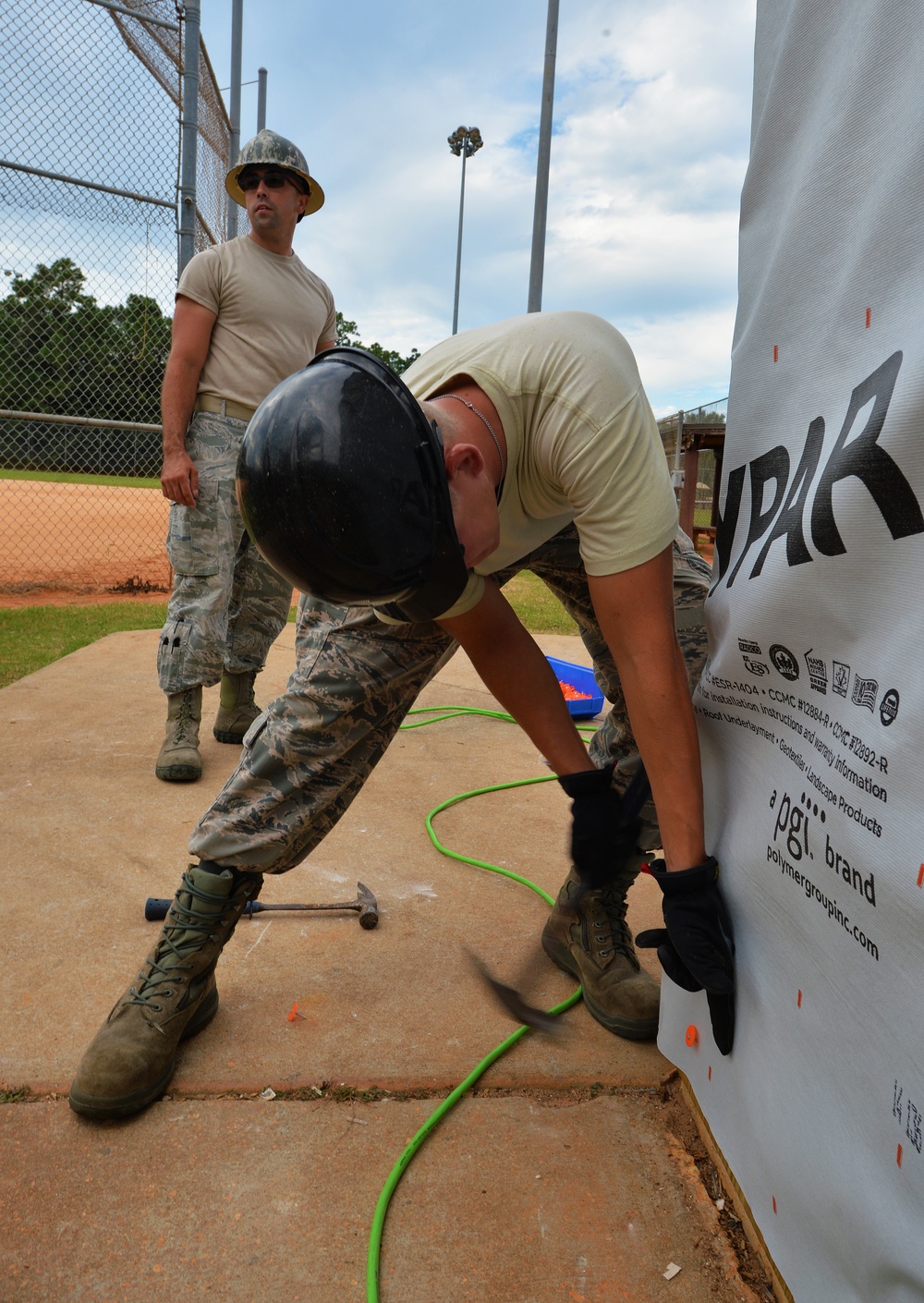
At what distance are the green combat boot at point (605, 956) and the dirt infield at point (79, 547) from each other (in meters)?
5.84

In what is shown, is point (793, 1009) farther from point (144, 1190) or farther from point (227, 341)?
point (227, 341)

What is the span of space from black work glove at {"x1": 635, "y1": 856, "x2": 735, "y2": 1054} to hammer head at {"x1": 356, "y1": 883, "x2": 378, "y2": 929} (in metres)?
0.89

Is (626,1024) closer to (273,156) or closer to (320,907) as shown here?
(320,907)

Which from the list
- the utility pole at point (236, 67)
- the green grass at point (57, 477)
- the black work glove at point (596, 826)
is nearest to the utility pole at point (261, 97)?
the utility pole at point (236, 67)

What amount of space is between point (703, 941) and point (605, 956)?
60 cm

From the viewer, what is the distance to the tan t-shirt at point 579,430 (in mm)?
1308

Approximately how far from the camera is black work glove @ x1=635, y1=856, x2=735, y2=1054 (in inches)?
51.7

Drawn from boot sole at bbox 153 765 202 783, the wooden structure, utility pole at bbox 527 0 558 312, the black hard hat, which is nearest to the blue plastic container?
boot sole at bbox 153 765 202 783

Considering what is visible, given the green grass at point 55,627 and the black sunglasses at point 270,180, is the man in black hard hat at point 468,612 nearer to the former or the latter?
the black sunglasses at point 270,180

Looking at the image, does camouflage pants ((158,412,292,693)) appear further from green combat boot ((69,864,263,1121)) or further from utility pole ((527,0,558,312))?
utility pole ((527,0,558,312))

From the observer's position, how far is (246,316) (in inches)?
127

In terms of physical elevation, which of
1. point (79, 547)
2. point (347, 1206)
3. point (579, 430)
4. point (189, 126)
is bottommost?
point (347, 1206)

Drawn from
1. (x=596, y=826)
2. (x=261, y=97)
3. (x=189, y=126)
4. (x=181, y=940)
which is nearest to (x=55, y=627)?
(x=189, y=126)

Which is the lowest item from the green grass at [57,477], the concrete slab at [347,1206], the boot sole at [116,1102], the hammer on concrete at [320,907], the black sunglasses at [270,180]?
the concrete slab at [347,1206]
